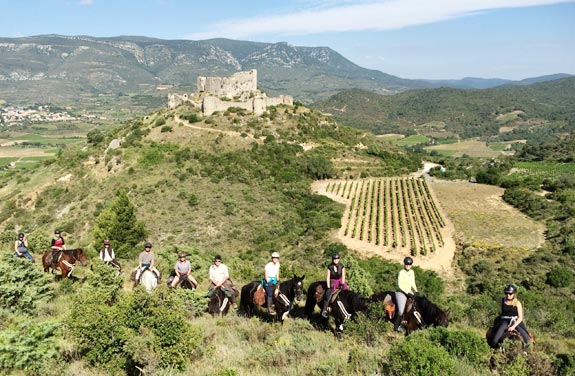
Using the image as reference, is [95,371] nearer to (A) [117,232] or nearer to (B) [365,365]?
(B) [365,365]

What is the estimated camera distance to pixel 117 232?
28406 mm

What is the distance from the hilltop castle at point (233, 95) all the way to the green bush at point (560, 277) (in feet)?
169

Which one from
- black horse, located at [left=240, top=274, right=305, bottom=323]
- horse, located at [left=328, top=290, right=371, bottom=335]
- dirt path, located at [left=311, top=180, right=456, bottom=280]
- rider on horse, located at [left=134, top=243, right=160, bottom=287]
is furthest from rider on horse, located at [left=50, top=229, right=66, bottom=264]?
dirt path, located at [left=311, top=180, right=456, bottom=280]

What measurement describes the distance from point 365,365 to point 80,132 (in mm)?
198034

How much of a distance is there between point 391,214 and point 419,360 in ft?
125

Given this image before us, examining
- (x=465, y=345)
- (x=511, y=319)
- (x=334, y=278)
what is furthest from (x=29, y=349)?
(x=511, y=319)

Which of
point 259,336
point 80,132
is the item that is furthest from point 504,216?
point 80,132

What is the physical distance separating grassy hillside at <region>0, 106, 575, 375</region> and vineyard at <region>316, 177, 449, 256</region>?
8.26ft

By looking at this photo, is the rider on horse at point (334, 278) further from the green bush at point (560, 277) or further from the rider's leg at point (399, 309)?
the green bush at point (560, 277)

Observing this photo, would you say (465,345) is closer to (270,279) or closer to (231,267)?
(270,279)

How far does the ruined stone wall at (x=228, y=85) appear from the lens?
7775 cm

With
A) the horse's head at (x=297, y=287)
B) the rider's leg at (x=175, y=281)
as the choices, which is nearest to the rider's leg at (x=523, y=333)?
the horse's head at (x=297, y=287)

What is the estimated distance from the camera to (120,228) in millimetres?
28656

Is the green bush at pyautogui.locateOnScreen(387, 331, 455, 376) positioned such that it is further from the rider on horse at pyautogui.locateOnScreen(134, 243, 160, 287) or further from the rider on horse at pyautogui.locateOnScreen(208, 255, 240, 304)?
the rider on horse at pyautogui.locateOnScreen(134, 243, 160, 287)
